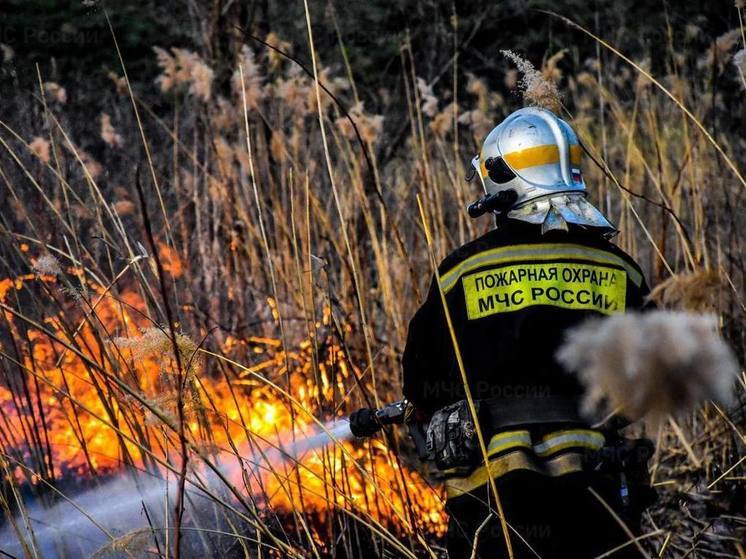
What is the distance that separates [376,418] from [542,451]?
0.37 metres

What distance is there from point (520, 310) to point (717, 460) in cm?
131

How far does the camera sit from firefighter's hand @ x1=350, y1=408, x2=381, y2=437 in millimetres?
1801

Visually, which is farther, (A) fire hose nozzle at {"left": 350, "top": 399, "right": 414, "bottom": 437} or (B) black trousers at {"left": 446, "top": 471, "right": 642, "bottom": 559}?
(A) fire hose nozzle at {"left": 350, "top": 399, "right": 414, "bottom": 437}

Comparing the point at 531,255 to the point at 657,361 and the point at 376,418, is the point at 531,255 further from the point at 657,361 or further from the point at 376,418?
the point at 657,361

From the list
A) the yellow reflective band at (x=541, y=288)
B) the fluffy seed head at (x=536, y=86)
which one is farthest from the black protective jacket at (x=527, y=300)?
the fluffy seed head at (x=536, y=86)

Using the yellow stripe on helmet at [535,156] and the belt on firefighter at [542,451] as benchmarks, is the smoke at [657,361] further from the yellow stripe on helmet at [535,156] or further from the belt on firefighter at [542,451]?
the yellow stripe on helmet at [535,156]

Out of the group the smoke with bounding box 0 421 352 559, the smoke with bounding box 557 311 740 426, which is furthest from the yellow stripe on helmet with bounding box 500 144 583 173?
the smoke with bounding box 557 311 740 426

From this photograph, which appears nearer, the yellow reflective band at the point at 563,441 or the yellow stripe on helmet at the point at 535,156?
the yellow reflective band at the point at 563,441

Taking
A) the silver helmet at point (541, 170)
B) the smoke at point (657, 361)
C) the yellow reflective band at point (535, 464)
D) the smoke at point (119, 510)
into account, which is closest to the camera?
the smoke at point (657, 361)

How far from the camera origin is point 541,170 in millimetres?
1760

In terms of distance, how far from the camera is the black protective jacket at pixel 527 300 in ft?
5.45

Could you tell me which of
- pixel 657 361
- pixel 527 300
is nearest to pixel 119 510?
pixel 527 300

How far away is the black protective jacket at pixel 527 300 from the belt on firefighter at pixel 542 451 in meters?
0.04

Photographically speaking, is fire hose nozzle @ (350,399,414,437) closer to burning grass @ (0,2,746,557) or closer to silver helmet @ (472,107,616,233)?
burning grass @ (0,2,746,557)
